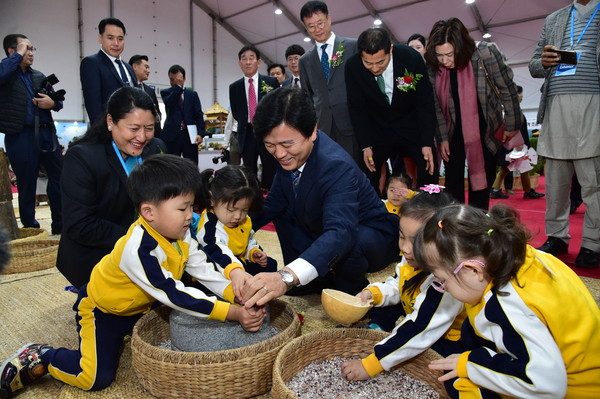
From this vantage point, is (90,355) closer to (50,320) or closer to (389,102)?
(50,320)

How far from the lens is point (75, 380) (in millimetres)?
1268

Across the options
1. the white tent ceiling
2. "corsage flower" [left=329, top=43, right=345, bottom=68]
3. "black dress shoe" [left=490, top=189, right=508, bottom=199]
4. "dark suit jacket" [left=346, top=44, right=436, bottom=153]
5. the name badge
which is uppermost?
the white tent ceiling

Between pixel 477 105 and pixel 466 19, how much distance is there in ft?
28.9

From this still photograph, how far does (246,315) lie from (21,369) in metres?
0.66

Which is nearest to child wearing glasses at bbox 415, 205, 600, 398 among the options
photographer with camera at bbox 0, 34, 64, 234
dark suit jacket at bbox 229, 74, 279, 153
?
dark suit jacket at bbox 229, 74, 279, 153

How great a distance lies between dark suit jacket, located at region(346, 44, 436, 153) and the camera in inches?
94.0

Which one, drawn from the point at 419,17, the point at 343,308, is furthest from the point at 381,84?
the point at 419,17

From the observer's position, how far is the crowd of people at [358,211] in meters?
0.94

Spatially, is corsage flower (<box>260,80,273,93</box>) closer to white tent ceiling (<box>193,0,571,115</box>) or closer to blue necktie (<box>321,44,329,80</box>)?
blue necktie (<box>321,44,329,80</box>)

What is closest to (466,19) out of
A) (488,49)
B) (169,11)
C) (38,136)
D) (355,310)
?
(169,11)

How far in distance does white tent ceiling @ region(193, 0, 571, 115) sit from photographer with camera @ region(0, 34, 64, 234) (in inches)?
341

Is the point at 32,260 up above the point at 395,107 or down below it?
below

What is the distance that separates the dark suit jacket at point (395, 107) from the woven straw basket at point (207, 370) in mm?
1562

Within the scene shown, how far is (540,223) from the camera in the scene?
11.1 ft
